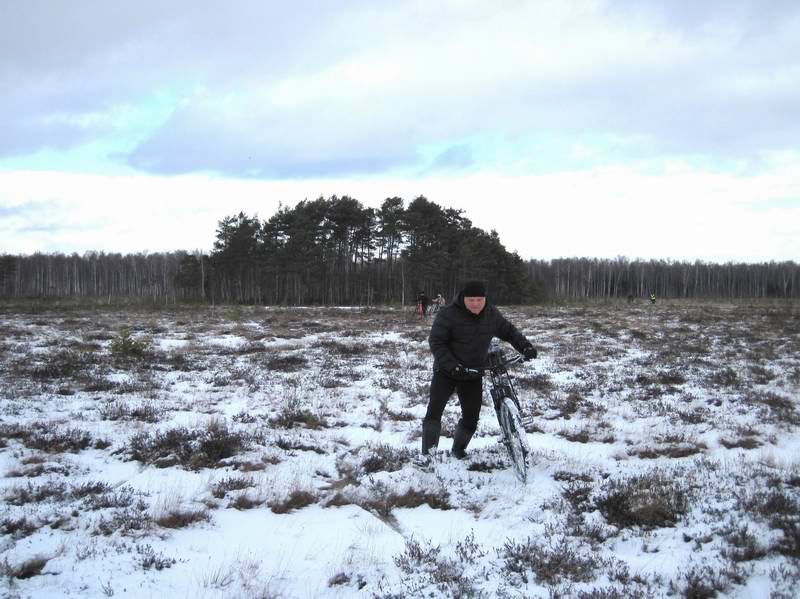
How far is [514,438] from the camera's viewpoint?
5840 mm

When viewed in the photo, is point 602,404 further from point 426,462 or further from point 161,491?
point 161,491

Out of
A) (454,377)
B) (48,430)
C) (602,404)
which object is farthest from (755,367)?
(48,430)

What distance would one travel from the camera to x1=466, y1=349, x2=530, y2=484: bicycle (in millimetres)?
5766

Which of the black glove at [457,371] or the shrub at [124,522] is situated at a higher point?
the black glove at [457,371]

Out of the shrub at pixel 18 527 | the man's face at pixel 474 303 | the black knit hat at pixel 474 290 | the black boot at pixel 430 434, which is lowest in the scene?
the shrub at pixel 18 527

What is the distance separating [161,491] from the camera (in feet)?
17.5

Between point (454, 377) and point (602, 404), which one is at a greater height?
point (454, 377)

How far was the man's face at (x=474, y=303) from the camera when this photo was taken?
5.83 m

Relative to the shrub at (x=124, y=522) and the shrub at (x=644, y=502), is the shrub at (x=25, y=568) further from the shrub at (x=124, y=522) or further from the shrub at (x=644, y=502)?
the shrub at (x=644, y=502)

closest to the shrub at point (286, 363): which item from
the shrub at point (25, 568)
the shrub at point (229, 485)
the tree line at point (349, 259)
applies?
the shrub at point (229, 485)

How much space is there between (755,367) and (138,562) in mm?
13434

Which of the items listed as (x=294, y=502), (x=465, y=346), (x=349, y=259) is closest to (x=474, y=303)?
(x=465, y=346)

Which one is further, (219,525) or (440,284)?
(440,284)

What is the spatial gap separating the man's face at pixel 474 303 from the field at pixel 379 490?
1.91 meters
